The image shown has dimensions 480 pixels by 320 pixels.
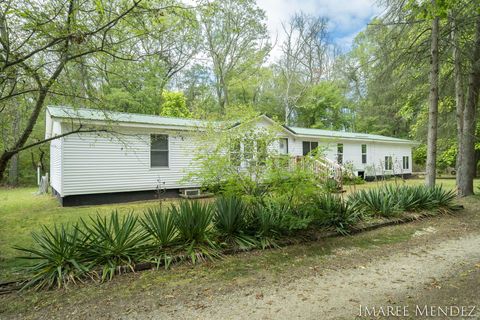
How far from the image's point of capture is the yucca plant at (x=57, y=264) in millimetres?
3449

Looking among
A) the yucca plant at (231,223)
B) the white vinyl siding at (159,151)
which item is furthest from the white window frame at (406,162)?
the yucca plant at (231,223)

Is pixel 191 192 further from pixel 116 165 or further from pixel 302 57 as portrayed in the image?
pixel 302 57

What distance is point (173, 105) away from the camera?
21.5m

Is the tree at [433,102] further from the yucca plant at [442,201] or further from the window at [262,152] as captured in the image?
the window at [262,152]

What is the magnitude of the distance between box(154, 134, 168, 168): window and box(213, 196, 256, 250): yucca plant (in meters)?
6.81

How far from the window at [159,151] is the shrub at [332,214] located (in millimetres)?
7320

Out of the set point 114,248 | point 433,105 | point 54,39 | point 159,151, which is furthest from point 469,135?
point 54,39

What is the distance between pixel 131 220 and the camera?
421cm

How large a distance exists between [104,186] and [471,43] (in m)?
13.3

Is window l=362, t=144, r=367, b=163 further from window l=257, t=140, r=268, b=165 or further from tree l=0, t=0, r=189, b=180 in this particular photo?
tree l=0, t=0, r=189, b=180

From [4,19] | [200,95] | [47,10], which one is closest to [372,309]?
[47,10]

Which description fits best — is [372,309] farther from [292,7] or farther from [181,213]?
[292,7]

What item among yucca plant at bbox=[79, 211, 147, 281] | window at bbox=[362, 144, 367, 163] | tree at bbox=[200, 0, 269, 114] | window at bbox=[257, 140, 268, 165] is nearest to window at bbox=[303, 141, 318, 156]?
window at bbox=[362, 144, 367, 163]

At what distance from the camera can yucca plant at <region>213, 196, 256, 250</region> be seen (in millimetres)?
4824
